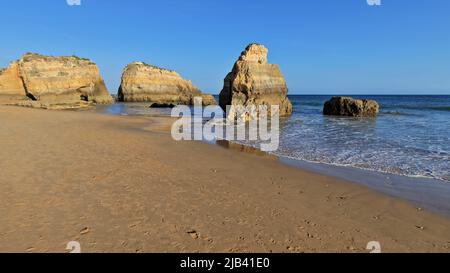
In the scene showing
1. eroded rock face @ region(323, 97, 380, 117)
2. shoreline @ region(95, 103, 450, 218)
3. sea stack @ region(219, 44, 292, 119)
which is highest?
sea stack @ region(219, 44, 292, 119)

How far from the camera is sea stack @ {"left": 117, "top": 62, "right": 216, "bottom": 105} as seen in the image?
224ft

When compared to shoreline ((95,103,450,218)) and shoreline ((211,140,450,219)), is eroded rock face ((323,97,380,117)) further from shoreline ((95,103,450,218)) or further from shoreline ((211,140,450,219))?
shoreline ((211,140,450,219))

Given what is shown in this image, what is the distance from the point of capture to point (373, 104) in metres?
32.3

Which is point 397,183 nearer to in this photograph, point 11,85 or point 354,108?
point 354,108

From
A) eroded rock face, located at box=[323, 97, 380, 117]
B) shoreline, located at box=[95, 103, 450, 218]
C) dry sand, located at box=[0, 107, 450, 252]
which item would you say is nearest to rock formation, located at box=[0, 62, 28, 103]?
eroded rock face, located at box=[323, 97, 380, 117]

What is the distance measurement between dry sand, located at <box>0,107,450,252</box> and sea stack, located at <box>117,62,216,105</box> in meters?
58.8

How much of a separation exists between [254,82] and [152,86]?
1886 inches

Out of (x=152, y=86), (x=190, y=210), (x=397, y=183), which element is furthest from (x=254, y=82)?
(x=152, y=86)

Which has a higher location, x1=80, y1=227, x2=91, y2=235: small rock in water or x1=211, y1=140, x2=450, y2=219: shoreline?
x1=80, y1=227, x2=91, y2=235: small rock in water

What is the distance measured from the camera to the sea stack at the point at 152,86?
68.4 m

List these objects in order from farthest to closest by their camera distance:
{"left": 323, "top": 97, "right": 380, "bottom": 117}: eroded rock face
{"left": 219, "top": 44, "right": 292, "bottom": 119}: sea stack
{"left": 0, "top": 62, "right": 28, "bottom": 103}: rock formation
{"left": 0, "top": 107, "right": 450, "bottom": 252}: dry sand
Result: {"left": 0, "top": 62, "right": 28, "bottom": 103}: rock formation
{"left": 323, "top": 97, "right": 380, "bottom": 117}: eroded rock face
{"left": 219, "top": 44, "right": 292, "bottom": 119}: sea stack
{"left": 0, "top": 107, "right": 450, "bottom": 252}: dry sand

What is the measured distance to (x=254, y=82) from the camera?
1083 inches
